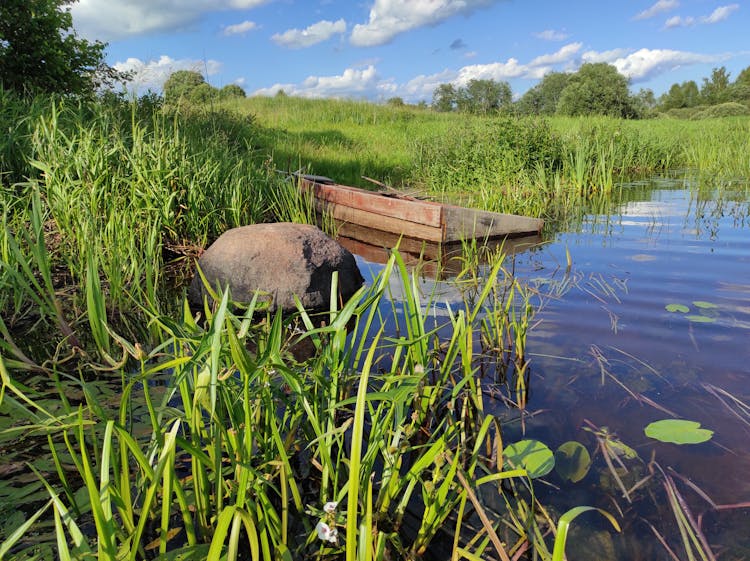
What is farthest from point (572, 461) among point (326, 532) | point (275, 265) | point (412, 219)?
point (412, 219)

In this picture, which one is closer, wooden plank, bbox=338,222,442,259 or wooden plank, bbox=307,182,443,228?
wooden plank, bbox=307,182,443,228

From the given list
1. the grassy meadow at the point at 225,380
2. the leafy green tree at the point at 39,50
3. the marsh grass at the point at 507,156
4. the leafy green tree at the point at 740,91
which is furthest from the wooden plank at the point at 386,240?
the leafy green tree at the point at 740,91

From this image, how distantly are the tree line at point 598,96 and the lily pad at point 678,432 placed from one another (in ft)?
27.2

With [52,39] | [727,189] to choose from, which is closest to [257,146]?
[52,39]

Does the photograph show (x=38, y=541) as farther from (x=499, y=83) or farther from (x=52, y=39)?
(x=499, y=83)

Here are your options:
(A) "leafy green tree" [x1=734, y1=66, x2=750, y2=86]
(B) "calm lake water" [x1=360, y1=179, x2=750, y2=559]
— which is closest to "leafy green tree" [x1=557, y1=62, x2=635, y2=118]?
(A) "leafy green tree" [x1=734, y1=66, x2=750, y2=86]

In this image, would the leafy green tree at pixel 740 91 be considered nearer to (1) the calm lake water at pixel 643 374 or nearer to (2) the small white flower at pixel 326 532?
(1) the calm lake water at pixel 643 374

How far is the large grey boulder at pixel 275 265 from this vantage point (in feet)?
12.9

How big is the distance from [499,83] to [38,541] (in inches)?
2592

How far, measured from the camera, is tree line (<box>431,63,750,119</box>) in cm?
3250

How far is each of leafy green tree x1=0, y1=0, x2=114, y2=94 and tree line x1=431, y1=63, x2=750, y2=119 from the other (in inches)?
356

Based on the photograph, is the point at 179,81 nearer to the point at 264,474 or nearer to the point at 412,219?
the point at 412,219

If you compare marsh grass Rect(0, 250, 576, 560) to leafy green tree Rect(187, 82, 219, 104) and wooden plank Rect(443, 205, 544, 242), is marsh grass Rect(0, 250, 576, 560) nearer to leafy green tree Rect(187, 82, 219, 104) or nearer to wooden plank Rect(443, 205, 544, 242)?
wooden plank Rect(443, 205, 544, 242)

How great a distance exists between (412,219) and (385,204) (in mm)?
478
